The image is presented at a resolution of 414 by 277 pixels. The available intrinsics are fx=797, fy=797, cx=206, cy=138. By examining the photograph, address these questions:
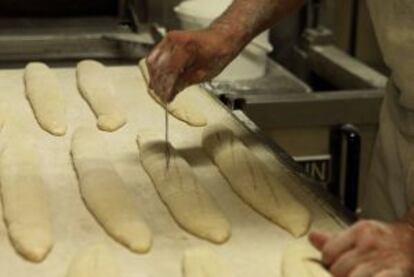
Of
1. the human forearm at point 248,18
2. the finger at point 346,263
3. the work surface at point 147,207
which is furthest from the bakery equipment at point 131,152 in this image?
the human forearm at point 248,18

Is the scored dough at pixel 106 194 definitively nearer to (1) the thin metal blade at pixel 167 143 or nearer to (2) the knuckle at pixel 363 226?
(1) the thin metal blade at pixel 167 143

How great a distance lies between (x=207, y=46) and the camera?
5.26ft

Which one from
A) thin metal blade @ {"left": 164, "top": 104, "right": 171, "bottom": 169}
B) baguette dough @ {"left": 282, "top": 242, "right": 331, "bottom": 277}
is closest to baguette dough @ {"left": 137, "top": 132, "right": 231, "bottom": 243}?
thin metal blade @ {"left": 164, "top": 104, "right": 171, "bottom": 169}

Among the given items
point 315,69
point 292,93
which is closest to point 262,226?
point 292,93

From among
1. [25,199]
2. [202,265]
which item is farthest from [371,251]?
[25,199]

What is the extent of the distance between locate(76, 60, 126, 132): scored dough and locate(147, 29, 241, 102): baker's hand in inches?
10.4

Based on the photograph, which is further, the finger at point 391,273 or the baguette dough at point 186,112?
the baguette dough at point 186,112

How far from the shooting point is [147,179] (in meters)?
1.55

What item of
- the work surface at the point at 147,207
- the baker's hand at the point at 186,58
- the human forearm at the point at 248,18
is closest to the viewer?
the work surface at the point at 147,207

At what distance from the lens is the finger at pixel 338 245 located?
118 centimetres

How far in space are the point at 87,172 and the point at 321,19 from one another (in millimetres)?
1497

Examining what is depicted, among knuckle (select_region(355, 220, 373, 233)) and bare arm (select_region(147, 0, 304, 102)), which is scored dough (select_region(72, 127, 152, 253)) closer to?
bare arm (select_region(147, 0, 304, 102))

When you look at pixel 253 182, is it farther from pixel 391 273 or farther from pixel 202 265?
pixel 391 273

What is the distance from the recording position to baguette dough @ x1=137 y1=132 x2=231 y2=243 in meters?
1.33
